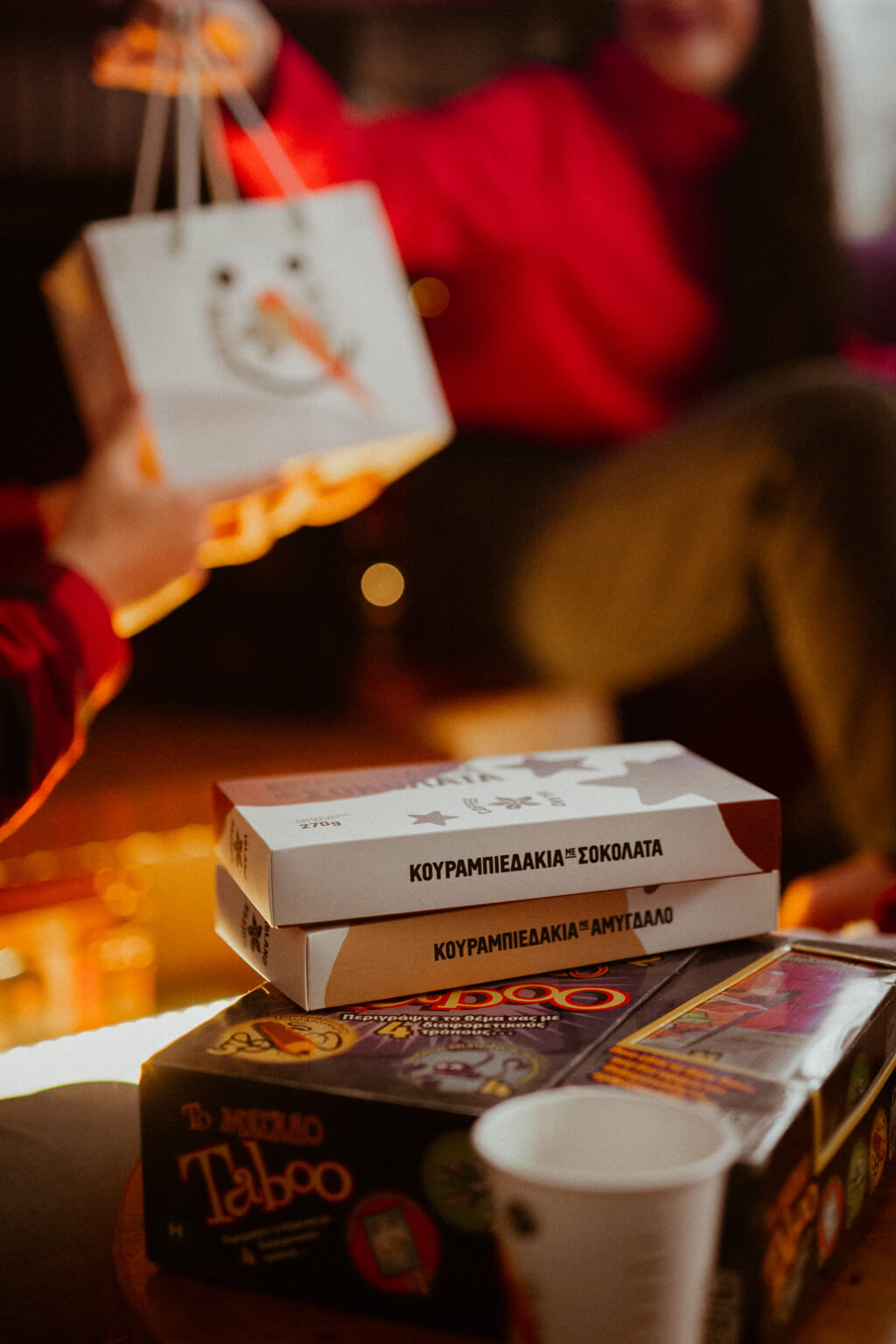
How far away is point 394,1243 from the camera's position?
1.13 ft

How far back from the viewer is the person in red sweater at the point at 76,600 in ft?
2.02

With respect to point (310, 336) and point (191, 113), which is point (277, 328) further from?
point (191, 113)

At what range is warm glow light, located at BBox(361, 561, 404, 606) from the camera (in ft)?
4.35

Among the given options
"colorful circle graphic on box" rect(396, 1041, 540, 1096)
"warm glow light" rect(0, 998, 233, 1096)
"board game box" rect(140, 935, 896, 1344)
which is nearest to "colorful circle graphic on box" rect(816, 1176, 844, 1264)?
"board game box" rect(140, 935, 896, 1344)

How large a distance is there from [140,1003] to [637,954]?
0.64m

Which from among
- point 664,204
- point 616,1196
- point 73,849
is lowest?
point 73,849

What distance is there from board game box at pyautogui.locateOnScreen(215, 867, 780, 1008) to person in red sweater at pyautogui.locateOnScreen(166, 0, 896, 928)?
0.50 meters

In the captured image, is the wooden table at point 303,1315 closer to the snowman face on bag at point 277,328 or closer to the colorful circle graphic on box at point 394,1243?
the colorful circle graphic on box at point 394,1243

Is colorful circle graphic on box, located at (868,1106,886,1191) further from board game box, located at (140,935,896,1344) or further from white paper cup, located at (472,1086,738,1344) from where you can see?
white paper cup, located at (472,1086,738,1344)

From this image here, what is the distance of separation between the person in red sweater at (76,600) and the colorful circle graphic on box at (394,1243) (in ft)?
1.18

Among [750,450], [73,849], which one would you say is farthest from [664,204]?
[73,849]

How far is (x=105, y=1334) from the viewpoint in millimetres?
424

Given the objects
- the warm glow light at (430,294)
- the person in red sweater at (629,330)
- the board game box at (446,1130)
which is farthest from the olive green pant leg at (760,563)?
the board game box at (446,1130)

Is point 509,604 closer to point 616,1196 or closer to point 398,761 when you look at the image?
point 398,761
